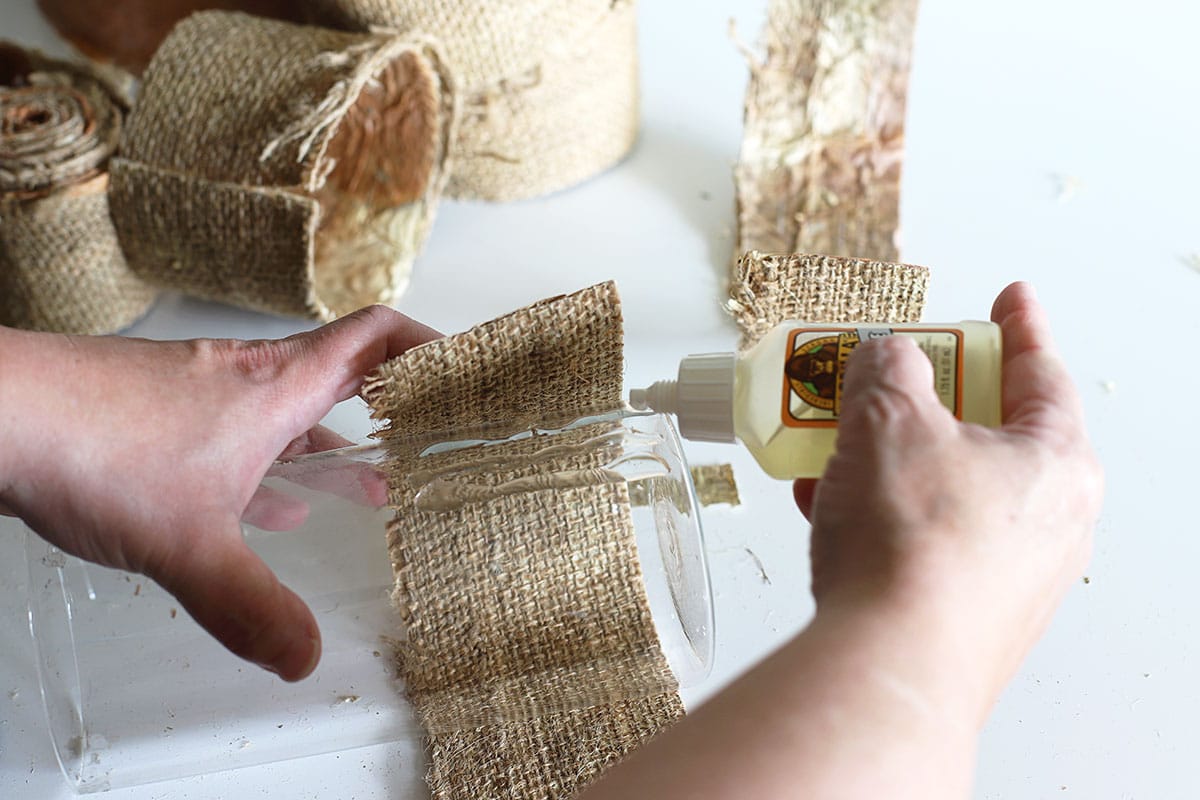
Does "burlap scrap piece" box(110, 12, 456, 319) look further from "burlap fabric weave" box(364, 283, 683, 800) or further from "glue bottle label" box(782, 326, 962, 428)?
"glue bottle label" box(782, 326, 962, 428)

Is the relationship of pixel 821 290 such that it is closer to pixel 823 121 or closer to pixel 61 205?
pixel 823 121

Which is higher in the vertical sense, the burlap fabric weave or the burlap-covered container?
the burlap-covered container

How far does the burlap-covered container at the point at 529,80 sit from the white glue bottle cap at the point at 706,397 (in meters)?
0.55

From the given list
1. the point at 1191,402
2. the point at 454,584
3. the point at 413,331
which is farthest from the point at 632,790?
the point at 1191,402

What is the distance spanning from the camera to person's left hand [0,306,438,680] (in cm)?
53

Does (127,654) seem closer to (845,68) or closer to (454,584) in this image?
(454,584)

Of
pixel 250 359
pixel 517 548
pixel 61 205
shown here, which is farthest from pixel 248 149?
pixel 517 548

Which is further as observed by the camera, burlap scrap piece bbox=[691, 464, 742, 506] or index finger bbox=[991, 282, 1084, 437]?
burlap scrap piece bbox=[691, 464, 742, 506]

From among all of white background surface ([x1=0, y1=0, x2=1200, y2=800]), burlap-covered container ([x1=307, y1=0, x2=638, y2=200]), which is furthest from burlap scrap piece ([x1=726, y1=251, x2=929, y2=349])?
burlap-covered container ([x1=307, y1=0, x2=638, y2=200])

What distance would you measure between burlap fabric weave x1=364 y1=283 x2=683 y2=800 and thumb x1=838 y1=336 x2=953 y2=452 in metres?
0.21

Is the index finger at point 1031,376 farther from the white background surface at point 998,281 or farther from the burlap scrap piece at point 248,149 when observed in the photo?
the burlap scrap piece at point 248,149

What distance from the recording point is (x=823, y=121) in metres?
1.09

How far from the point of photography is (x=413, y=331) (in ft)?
2.15

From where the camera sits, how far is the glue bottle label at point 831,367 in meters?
0.48
